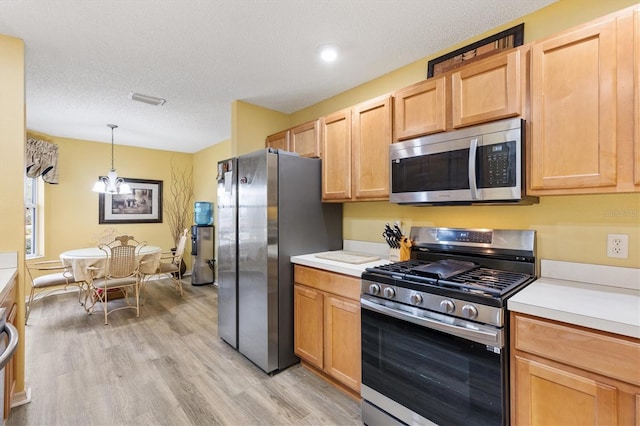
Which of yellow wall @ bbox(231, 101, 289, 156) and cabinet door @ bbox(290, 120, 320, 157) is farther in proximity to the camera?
yellow wall @ bbox(231, 101, 289, 156)

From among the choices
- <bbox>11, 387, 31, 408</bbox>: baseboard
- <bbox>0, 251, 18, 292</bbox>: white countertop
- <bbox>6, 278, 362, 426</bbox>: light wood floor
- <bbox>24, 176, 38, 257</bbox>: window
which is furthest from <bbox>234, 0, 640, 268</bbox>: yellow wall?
<bbox>24, 176, 38, 257</bbox>: window

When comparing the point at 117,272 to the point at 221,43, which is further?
the point at 117,272

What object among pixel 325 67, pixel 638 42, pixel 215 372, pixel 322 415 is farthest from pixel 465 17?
pixel 215 372

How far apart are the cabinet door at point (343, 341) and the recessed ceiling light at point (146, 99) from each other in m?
2.73

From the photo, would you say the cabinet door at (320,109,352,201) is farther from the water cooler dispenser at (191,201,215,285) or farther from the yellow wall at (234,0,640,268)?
the water cooler dispenser at (191,201,215,285)

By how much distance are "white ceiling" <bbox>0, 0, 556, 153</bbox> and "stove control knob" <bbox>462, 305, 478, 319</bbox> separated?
170cm

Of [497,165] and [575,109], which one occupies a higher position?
[575,109]

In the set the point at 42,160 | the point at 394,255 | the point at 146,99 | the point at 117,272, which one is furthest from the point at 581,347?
the point at 42,160

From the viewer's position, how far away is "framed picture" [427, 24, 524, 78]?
1876 mm

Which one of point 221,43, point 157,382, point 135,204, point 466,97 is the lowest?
point 157,382

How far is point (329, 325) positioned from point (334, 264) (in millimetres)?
458

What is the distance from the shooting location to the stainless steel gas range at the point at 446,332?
4.30 feet

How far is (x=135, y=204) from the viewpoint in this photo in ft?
17.7

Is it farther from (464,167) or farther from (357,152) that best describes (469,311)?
(357,152)
